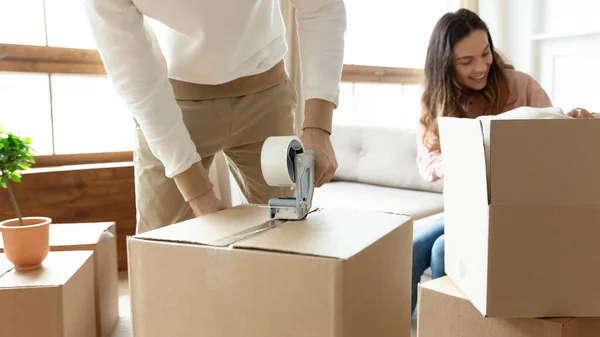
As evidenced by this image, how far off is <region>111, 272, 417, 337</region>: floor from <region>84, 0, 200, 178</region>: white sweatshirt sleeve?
981mm

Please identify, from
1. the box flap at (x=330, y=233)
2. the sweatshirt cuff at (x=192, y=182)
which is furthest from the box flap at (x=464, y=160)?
the sweatshirt cuff at (x=192, y=182)

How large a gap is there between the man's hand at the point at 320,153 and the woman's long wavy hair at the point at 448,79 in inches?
35.0

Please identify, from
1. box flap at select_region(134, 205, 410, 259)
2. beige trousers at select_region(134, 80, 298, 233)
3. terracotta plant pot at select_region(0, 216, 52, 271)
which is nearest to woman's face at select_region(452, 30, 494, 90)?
beige trousers at select_region(134, 80, 298, 233)

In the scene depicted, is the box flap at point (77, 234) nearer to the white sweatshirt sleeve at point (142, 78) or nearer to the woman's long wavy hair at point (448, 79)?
the white sweatshirt sleeve at point (142, 78)

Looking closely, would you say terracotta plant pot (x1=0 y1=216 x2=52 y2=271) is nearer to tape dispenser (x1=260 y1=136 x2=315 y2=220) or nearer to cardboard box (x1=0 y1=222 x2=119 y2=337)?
cardboard box (x1=0 y1=222 x2=119 y2=337)

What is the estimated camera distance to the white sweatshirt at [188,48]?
1034 mm

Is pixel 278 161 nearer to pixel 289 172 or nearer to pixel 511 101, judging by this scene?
pixel 289 172

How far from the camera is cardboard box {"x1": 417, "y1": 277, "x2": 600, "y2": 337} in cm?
95

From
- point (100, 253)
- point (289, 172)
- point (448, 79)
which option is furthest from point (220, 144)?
point (448, 79)

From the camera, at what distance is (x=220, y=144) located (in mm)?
1200

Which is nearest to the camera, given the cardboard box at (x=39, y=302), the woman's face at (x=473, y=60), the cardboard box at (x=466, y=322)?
the cardboard box at (x=466, y=322)

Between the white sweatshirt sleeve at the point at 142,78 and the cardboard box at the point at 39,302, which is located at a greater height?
the white sweatshirt sleeve at the point at 142,78

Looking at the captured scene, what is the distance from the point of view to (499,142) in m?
0.89

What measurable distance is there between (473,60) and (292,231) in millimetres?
1354
